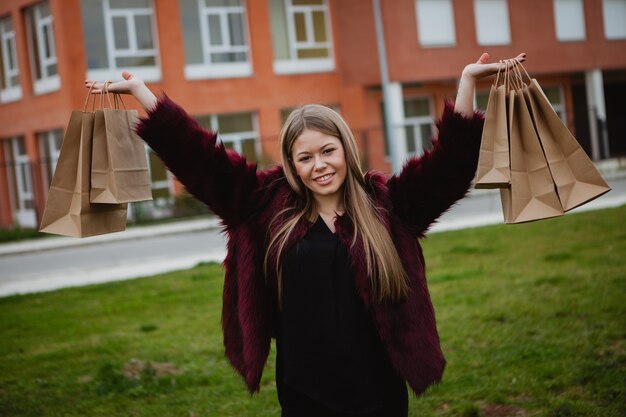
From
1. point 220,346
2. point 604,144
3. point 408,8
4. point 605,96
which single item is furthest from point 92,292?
point 605,96

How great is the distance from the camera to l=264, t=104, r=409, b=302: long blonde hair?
287cm

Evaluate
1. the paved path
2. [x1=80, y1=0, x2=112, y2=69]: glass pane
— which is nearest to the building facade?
[x1=80, y1=0, x2=112, y2=69]: glass pane

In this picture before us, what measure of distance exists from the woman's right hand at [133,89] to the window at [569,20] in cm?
2951

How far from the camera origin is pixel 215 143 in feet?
10.0

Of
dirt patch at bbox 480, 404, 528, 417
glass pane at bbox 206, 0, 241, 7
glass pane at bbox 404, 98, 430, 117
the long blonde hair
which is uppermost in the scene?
glass pane at bbox 206, 0, 241, 7

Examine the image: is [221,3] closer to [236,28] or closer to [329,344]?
[236,28]

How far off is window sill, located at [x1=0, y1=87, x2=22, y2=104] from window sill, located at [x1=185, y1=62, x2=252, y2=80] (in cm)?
588

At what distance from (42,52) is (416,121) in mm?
13800

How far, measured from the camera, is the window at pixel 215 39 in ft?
80.9

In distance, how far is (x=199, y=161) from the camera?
2992mm

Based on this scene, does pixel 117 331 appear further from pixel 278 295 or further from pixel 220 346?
pixel 278 295

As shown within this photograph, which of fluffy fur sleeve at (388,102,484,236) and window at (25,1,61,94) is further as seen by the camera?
window at (25,1,61,94)

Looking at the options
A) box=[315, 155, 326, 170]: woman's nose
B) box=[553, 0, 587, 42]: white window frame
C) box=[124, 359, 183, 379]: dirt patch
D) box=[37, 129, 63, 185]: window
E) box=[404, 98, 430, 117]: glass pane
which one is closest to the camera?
box=[315, 155, 326, 170]: woman's nose

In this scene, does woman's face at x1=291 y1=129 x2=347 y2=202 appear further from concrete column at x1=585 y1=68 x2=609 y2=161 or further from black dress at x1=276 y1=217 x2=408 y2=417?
concrete column at x1=585 y1=68 x2=609 y2=161
